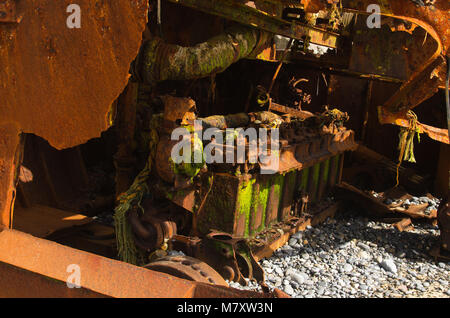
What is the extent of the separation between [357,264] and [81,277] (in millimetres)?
3704

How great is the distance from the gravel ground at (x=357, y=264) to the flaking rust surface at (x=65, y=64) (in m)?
2.37

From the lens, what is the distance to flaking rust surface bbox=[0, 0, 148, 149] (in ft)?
8.19

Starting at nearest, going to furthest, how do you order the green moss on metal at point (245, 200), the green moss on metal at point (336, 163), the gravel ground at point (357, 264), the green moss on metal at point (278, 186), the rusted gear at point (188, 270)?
the rusted gear at point (188, 270)
the gravel ground at point (357, 264)
the green moss on metal at point (245, 200)
the green moss on metal at point (278, 186)
the green moss on metal at point (336, 163)

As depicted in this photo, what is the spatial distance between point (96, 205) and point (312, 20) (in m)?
3.77

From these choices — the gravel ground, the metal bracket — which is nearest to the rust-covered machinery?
the metal bracket

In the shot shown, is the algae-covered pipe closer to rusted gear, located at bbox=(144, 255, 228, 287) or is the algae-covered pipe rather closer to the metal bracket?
the metal bracket

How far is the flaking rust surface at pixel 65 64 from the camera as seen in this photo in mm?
2496

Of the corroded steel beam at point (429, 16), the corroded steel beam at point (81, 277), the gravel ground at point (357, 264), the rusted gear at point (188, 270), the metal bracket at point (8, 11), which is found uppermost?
the corroded steel beam at point (429, 16)

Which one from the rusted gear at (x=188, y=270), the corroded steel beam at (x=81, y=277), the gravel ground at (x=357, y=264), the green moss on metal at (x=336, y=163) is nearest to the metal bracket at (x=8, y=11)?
the corroded steel beam at (x=81, y=277)

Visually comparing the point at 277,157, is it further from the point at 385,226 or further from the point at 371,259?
the point at 385,226

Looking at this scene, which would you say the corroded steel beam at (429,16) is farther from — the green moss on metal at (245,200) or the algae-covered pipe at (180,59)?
the green moss on metal at (245,200)

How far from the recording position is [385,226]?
21.6ft

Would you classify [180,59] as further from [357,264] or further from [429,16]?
[357,264]
